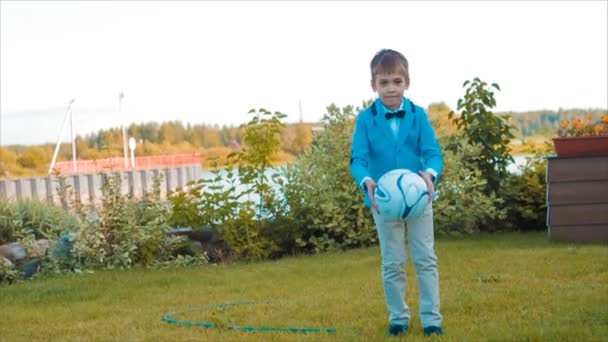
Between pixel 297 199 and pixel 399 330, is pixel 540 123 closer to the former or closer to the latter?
pixel 297 199

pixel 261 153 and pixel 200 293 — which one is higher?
pixel 261 153

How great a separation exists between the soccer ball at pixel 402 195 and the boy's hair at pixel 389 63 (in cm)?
53

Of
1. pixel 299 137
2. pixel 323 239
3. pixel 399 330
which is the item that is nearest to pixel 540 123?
pixel 299 137

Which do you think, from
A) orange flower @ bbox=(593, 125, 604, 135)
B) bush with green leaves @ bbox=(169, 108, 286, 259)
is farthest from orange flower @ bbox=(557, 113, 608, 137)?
bush with green leaves @ bbox=(169, 108, 286, 259)

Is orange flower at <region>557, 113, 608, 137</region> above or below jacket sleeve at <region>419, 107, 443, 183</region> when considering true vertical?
below

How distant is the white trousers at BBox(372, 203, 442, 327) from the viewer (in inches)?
195

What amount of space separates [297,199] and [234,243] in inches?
35.7

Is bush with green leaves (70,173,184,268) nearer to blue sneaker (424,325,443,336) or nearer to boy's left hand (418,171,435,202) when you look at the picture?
blue sneaker (424,325,443,336)

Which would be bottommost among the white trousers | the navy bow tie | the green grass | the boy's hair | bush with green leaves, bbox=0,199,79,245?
the green grass

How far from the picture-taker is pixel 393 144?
504cm

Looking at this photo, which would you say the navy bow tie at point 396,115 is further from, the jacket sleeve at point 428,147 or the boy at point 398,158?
Result: the jacket sleeve at point 428,147

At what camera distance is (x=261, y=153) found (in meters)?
10.1

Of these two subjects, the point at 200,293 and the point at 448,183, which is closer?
the point at 200,293

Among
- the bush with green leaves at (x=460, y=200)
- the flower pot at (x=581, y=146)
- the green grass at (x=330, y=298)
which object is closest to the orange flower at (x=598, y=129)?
the bush with green leaves at (x=460, y=200)
